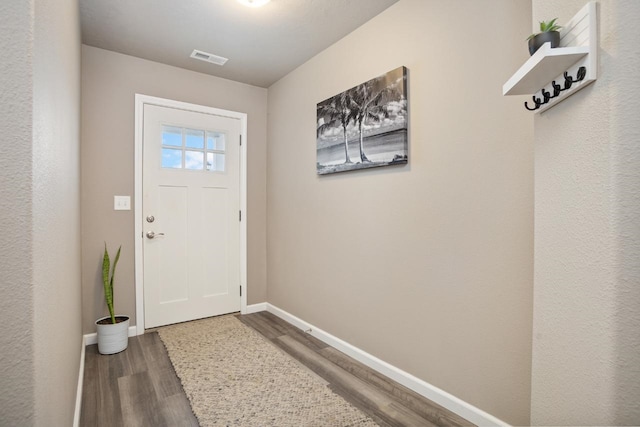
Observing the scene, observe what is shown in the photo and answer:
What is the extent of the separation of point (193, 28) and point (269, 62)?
75cm

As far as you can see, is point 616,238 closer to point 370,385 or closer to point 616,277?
point 616,277

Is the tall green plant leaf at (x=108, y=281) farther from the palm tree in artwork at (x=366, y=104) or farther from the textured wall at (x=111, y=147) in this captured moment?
the palm tree in artwork at (x=366, y=104)

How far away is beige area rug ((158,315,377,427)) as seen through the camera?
66.2 inches

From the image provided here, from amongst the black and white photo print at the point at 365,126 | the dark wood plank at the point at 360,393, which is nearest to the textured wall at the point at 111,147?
the black and white photo print at the point at 365,126

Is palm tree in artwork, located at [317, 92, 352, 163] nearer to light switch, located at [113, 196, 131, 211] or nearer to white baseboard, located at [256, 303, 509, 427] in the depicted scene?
white baseboard, located at [256, 303, 509, 427]

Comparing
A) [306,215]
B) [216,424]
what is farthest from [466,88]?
[216,424]

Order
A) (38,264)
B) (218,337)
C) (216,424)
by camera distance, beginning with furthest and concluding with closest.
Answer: (218,337), (216,424), (38,264)

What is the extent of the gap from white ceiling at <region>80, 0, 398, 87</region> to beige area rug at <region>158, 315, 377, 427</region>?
2.46m

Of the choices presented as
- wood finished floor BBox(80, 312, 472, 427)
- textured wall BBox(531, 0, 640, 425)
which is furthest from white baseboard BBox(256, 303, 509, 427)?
textured wall BBox(531, 0, 640, 425)

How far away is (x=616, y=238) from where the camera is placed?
0.78 m

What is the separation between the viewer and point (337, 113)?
252 cm

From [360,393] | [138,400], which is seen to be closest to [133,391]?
[138,400]

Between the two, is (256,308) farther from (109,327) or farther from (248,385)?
(248,385)

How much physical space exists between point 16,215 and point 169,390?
5.67 feet
